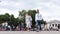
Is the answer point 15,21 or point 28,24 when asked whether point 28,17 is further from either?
point 15,21

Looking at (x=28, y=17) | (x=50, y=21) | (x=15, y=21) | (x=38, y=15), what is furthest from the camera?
(x=50, y=21)

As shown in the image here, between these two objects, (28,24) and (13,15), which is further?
(13,15)

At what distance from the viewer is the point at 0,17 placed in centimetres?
12812

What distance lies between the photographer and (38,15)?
22.4 metres

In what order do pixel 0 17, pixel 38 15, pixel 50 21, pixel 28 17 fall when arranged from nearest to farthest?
pixel 38 15 → pixel 28 17 → pixel 0 17 → pixel 50 21

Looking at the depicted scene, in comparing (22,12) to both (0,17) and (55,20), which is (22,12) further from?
(55,20)

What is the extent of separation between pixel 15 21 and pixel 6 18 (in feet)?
23.8

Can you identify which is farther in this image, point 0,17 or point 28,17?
point 0,17

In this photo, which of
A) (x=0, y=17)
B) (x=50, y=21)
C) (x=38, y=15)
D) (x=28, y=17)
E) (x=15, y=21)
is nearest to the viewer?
(x=38, y=15)

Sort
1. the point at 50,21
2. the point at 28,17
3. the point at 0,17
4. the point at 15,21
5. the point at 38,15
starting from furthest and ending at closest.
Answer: the point at 50,21
the point at 0,17
the point at 15,21
the point at 28,17
the point at 38,15

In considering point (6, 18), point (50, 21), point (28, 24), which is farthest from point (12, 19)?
point (28, 24)

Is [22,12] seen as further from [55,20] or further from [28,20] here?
[28,20]

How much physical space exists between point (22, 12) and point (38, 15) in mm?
100329

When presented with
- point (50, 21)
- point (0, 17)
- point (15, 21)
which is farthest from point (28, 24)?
point (50, 21)
